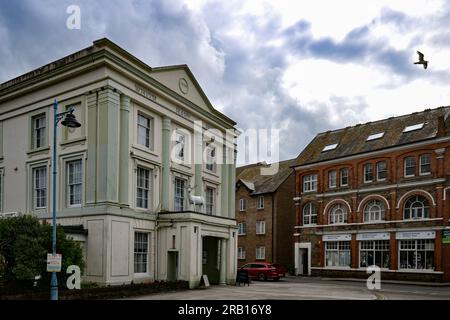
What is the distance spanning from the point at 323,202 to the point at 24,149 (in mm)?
26606

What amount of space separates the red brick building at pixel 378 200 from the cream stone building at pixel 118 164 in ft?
48.7

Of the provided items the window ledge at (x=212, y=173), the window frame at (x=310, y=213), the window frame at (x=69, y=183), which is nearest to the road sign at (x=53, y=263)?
the window frame at (x=69, y=183)

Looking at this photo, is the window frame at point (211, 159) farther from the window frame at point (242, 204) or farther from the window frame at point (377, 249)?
the window frame at point (242, 204)

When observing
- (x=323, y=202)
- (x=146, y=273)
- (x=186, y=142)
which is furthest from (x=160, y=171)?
(x=323, y=202)

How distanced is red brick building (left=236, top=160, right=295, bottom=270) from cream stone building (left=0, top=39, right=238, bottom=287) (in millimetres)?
17540

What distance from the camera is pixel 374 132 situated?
4359cm

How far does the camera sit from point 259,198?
50.2 meters

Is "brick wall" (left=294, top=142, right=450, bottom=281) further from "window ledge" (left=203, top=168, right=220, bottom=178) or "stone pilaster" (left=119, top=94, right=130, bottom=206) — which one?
"stone pilaster" (left=119, top=94, right=130, bottom=206)

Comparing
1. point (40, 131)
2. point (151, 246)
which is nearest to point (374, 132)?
point (151, 246)

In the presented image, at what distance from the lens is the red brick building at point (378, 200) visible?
36.7 m

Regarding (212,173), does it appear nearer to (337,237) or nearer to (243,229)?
(337,237)

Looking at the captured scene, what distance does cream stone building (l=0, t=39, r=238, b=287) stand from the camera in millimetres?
23719

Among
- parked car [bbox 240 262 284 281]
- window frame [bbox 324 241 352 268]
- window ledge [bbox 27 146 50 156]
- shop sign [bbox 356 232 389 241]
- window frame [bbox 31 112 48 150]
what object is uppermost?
window frame [bbox 31 112 48 150]

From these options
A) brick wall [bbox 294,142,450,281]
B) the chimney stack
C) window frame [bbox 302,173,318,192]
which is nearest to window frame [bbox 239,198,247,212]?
brick wall [bbox 294,142,450,281]
